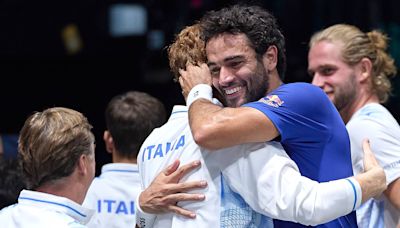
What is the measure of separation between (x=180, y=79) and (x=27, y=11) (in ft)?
16.2

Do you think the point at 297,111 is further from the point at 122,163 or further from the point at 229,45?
the point at 122,163

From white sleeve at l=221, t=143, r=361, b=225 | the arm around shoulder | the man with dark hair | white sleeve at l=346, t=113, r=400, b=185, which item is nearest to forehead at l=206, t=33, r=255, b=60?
the man with dark hair

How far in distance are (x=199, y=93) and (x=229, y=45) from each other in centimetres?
22

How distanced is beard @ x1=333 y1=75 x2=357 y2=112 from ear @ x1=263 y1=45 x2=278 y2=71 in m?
1.05

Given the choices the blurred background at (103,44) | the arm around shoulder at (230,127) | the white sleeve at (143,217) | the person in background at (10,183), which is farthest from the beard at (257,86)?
the blurred background at (103,44)

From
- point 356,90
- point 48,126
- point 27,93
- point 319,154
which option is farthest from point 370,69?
point 27,93

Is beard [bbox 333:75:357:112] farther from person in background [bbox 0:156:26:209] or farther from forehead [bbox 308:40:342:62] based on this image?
person in background [bbox 0:156:26:209]

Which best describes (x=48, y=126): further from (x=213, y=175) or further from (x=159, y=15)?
(x=159, y=15)

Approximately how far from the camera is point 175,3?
7.34 meters

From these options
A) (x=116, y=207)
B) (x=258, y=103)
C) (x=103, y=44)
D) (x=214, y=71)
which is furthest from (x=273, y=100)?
(x=103, y=44)

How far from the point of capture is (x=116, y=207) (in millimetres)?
3969

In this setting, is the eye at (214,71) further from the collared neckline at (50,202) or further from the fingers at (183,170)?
the collared neckline at (50,202)

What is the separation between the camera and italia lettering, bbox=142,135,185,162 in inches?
120

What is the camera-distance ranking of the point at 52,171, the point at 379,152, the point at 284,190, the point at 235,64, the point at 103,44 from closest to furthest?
the point at 284,190 → the point at 52,171 → the point at 235,64 → the point at 379,152 → the point at 103,44
